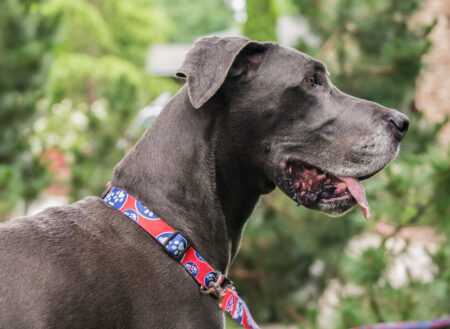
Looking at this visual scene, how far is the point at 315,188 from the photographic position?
2.62 m

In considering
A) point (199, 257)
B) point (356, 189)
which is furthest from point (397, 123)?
point (199, 257)

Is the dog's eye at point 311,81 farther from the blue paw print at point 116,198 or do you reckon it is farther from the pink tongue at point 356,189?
the blue paw print at point 116,198

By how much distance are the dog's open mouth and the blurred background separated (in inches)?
59.7

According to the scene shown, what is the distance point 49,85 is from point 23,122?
937 mm

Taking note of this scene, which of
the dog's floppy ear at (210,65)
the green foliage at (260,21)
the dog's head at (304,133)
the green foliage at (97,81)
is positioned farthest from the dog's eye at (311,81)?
the green foliage at (97,81)

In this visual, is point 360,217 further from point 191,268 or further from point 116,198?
point 116,198

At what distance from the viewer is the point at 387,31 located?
5699mm

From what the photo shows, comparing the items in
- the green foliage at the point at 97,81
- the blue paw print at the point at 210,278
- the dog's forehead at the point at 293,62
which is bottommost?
the green foliage at the point at 97,81

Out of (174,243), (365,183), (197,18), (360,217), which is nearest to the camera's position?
(174,243)

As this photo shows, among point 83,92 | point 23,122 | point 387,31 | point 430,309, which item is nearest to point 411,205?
point 430,309

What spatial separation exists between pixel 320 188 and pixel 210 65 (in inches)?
31.0

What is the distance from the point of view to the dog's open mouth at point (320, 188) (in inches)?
101

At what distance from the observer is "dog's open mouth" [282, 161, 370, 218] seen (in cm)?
256

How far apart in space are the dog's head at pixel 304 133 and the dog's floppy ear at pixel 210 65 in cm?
1
